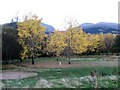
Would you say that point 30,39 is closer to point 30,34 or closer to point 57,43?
point 30,34

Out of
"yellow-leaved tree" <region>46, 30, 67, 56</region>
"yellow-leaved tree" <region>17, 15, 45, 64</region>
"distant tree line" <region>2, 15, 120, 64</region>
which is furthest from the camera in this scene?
"yellow-leaved tree" <region>46, 30, 67, 56</region>

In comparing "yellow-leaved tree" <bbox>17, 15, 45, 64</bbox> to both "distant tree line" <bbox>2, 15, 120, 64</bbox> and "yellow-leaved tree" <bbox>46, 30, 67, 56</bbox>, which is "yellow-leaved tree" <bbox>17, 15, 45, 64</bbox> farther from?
"yellow-leaved tree" <bbox>46, 30, 67, 56</bbox>

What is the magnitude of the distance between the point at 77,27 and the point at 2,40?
17.4m

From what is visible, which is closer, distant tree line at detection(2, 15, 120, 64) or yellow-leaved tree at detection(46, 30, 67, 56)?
distant tree line at detection(2, 15, 120, 64)

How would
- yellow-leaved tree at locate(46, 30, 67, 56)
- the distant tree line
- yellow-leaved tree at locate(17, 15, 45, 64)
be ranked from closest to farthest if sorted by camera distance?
the distant tree line → yellow-leaved tree at locate(17, 15, 45, 64) → yellow-leaved tree at locate(46, 30, 67, 56)

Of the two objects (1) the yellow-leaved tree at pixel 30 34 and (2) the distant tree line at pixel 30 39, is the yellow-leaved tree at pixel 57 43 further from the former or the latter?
(1) the yellow-leaved tree at pixel 30 34

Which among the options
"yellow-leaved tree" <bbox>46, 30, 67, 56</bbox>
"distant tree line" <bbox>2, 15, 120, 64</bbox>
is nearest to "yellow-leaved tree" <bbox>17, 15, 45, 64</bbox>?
"distant tree line" <bbox>2, 15, 120, 64</bbox>

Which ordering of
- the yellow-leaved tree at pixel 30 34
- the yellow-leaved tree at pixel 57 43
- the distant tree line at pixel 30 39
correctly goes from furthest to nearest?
1. the yellow-leaved tree at pixel 57 43
2. the yellow-leaved tree at pixel 30 34
3. the distant tree line at pixel 30 39

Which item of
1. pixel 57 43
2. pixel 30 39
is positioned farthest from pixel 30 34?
pixel 57 43

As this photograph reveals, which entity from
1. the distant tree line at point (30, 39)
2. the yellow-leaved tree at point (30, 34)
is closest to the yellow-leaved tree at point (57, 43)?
the distant tree line at point (30, 39)

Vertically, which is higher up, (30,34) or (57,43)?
(30,34)

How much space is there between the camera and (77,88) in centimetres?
2462

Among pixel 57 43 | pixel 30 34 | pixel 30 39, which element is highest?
pixel 30 34

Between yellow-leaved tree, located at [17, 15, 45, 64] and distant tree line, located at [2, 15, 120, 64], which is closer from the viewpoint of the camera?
distant tree line, located at [2, 15, 120, 64]
